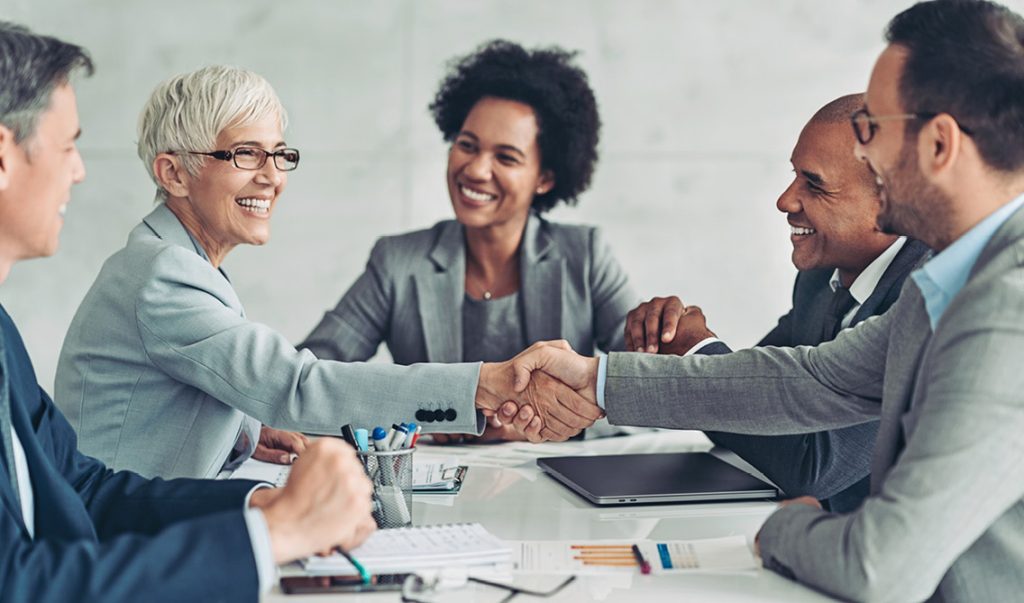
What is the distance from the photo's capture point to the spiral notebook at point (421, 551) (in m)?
1.44

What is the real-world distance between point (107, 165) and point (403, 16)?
136 cm

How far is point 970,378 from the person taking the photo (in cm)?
125

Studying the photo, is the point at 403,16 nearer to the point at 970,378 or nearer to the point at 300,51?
the point at 300,51

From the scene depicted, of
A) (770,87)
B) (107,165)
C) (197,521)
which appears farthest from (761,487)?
(107,165)

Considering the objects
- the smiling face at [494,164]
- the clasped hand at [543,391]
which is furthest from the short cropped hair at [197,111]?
the smiling face at [494,164]

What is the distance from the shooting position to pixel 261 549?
4.20ft

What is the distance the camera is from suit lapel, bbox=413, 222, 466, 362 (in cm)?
323

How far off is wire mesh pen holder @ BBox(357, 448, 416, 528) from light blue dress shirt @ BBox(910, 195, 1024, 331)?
0.80 m

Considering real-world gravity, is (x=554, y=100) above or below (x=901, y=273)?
above

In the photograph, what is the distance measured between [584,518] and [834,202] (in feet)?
3.16

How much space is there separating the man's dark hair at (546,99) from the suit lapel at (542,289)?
0.35 m

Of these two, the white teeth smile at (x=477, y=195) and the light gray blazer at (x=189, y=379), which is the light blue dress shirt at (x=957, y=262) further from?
the white teeth smile at (x=477, y=195)

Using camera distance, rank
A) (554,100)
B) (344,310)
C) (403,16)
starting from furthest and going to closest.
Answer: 1. (403,16)
2. (554,100)
3. (344,310)

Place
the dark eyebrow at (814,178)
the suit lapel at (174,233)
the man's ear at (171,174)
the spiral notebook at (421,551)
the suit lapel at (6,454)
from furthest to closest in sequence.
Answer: the dark eyebrow at (814,178)
the man's ear at (171,174)
the suit lapel at (174,233)
the spiral notebook at (421,551)
the suit lapel at (6,454)
